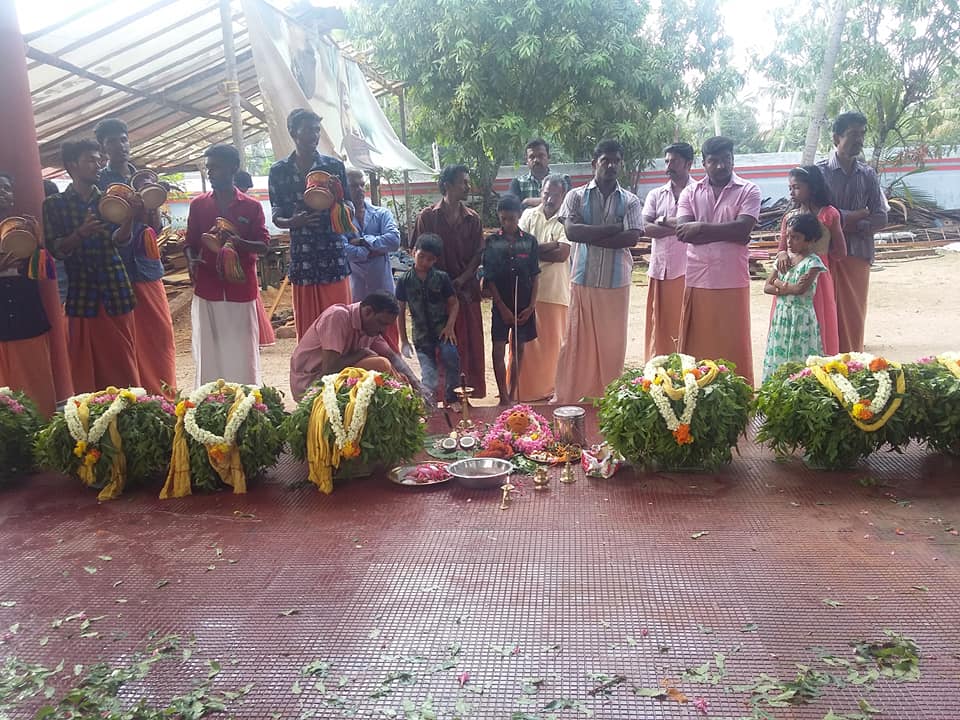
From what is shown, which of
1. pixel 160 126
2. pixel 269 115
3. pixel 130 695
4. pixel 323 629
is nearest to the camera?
pixel 130 695

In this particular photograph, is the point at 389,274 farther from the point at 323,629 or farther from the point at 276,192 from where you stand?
the point at 323,629

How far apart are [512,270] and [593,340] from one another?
0.74m

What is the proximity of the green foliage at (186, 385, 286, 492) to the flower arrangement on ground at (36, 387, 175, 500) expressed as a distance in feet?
0.62

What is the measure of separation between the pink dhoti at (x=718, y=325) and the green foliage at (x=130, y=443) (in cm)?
330

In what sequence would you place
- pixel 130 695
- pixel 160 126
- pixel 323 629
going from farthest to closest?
pixel 160 126 → pixel 323 629 → pixel 130 695

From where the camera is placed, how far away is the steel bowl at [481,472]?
12.8 ft

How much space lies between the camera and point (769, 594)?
9.25 feet

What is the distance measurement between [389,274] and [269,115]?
164 cm

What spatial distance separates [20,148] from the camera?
4.73m

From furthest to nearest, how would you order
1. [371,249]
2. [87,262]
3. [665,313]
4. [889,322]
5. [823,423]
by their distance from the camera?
[889,322] < [371,249] < [665,313] < [87,262] < [823,423]

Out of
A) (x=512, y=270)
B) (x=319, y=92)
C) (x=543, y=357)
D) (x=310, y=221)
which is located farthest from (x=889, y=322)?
(x=310, y=221)

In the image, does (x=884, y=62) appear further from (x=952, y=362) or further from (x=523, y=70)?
(x=952, y=362)

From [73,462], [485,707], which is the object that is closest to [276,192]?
[73,462]

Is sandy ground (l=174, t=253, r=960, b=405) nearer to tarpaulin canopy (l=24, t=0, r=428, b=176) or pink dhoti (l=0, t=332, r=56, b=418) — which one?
pink dhoti (l=0, t=332, r=56, b=418)
